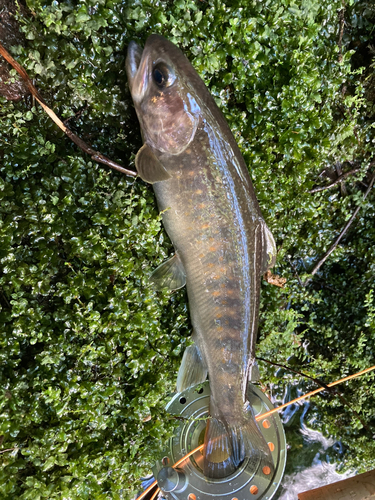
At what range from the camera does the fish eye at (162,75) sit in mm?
1896

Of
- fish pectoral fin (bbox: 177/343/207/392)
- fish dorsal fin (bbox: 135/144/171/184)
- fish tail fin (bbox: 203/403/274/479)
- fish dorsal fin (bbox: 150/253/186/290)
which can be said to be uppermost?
fish dorsal fin (bbox: 135/144/171/184)

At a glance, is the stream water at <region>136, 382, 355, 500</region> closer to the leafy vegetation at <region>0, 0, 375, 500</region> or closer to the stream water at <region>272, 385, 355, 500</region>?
the stream water at <region>272, 385, 355, 500</region>

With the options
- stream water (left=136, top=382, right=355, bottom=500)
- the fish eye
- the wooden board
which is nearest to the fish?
the fish eye

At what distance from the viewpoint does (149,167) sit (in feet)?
6.60

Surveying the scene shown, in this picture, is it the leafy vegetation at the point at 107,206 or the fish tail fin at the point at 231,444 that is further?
the fish tail fin at the point at 231,444

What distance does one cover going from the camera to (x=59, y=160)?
6.60 feet

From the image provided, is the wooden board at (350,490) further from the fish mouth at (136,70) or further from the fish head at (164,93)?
the fish mouth at (136,70)

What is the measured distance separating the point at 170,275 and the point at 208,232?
40 centimetres

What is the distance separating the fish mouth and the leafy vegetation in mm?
152

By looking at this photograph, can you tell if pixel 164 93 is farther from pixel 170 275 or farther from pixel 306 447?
pixel 306 447

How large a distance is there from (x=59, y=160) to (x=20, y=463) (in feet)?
5.43

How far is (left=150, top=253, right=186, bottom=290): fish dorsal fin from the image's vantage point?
2189 millimetres

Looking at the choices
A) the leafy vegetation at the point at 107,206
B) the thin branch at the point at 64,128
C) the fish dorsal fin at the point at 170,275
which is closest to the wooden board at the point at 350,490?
the leafy vegetation at the point at 107,206

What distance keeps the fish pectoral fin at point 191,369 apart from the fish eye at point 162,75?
66.6 inches
